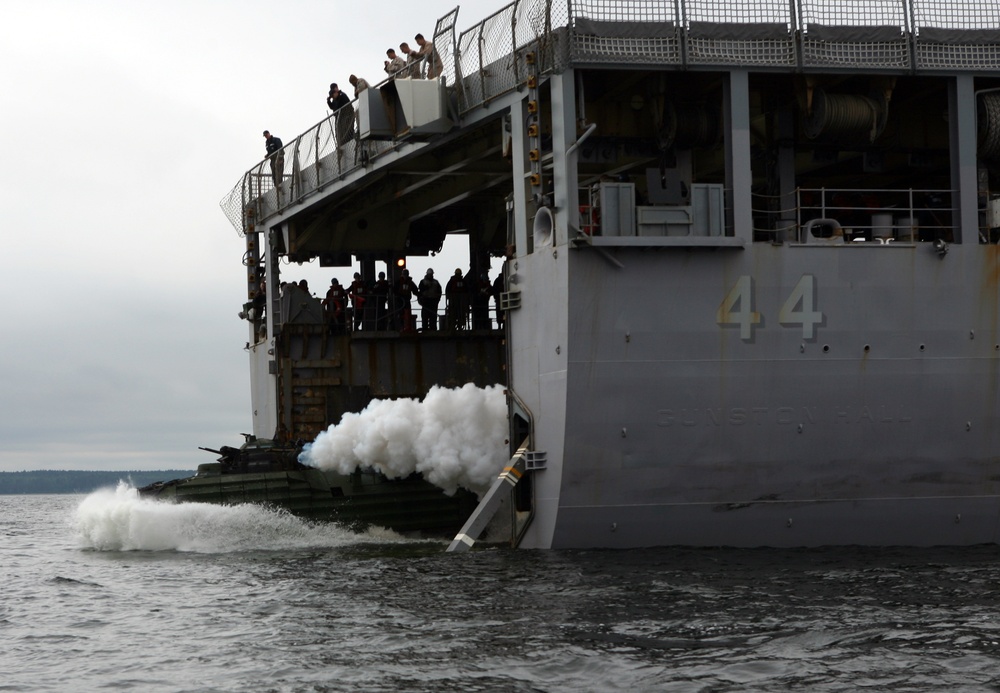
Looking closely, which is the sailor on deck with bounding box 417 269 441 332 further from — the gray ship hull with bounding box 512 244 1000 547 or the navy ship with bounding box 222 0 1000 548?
the gray ship hull with bounding box 512 244 1000 547

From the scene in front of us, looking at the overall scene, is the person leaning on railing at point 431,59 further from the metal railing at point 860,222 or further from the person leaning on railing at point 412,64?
the metal railing at point 860,222

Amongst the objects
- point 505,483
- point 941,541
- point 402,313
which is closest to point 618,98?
point 505,483

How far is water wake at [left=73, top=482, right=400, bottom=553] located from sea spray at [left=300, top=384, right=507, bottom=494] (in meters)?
1.52

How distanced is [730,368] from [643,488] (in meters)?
2.63

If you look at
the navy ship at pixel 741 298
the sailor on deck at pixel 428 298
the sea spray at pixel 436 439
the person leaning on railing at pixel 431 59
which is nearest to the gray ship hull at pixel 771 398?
the navy ship at pixel 741 298

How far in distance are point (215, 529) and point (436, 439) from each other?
580 cm

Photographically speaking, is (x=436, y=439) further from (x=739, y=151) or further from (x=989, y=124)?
(x=989, y=124)

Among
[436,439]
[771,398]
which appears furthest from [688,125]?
[436,439]

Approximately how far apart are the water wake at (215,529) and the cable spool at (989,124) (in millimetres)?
14901

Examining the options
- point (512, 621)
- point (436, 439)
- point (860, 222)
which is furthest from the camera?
point (860, 222)

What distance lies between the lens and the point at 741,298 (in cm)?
2675

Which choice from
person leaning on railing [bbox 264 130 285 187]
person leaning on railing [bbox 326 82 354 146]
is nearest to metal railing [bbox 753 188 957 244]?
person leaning on railing [bbox 326 82 354 146]

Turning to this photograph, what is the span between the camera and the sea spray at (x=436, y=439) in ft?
102

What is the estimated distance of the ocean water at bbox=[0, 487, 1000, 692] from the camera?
17.2 metres
